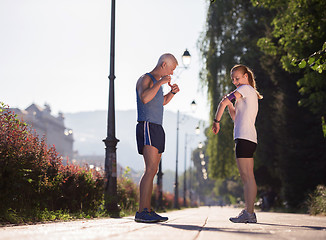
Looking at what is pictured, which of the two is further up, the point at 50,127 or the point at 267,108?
the point at 50,127

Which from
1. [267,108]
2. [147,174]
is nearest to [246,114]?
[147,174]

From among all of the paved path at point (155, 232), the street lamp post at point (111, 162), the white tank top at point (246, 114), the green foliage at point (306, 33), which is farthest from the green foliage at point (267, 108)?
the paved path at point (155, 232)

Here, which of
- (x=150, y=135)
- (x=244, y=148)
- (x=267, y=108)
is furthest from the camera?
(x=267, y=108)

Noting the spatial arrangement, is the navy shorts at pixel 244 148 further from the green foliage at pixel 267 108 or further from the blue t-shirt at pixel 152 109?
the green foliage at pixel 267 108

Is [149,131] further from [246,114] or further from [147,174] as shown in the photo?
[246,114]

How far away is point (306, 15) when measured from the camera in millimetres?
13930

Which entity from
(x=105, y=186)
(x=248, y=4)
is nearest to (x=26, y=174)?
(x=105, y=186)

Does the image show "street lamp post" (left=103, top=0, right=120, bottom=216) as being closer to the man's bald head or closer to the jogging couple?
the jogging couple

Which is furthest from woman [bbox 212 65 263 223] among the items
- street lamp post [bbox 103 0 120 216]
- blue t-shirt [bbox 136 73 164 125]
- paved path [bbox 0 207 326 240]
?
street lamp post [bbox 103 0 120 216]

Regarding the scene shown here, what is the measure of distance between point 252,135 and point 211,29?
19.9 metres

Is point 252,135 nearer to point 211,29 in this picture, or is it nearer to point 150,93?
point 150,93

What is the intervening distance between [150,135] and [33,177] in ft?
9.84

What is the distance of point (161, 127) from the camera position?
19.0 ft

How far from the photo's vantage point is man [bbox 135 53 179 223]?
18.5ft
